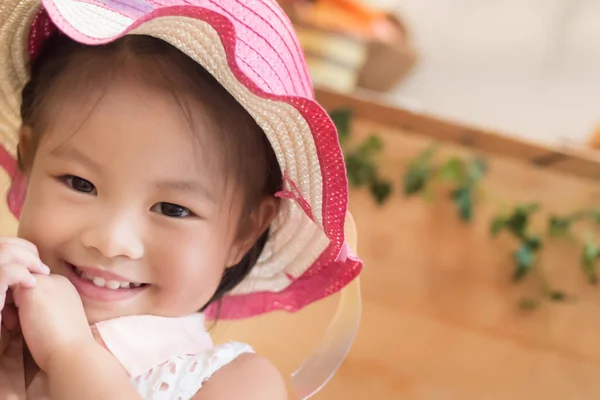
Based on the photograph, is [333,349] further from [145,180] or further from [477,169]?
[477,169]

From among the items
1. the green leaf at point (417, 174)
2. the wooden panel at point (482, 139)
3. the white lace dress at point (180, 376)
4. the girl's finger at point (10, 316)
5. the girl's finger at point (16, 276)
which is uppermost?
the girl's finger at point (16, 276)

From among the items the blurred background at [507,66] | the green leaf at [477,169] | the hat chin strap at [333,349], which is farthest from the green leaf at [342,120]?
the hat chin strap at [333,349]

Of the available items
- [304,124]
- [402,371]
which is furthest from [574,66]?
[304,124]

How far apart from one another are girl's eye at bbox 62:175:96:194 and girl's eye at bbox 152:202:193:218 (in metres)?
0.05

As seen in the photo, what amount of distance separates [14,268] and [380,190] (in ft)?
2.63

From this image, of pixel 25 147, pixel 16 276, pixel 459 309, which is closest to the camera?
pixel 16 276

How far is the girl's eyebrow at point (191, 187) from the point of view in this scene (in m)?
0.50

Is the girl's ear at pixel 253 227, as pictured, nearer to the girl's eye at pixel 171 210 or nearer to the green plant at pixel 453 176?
the girl's eye at pixel 171 210

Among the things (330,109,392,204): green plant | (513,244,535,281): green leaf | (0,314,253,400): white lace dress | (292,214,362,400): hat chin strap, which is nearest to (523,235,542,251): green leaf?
(513,244,535,281): green leaf

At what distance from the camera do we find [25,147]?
1.93 ft

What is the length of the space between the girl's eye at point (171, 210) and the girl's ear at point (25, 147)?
5.5 inches

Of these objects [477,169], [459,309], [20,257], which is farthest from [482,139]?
[20,257]

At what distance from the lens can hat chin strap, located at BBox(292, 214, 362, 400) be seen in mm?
661

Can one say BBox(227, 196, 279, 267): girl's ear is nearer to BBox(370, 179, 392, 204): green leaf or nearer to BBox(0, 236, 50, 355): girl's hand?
BBox(0, 236, 50, 355): girl's hand
